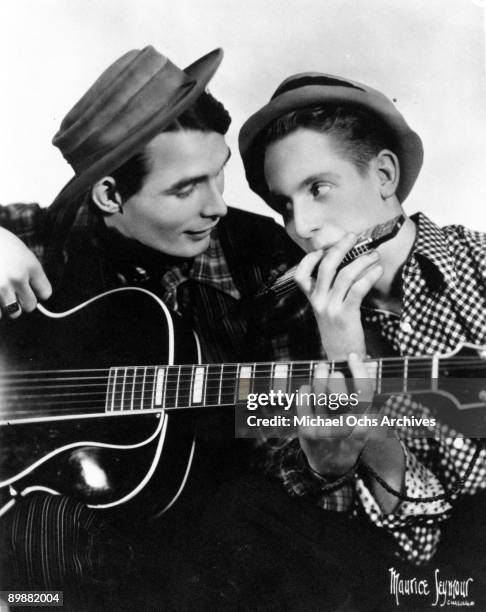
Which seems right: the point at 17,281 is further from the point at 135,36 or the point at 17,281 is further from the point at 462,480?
the point at 462,480

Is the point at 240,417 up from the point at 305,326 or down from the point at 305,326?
down

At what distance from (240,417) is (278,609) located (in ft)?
1.14

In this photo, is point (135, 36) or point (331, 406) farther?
point (135, 36)

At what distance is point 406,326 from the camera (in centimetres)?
111

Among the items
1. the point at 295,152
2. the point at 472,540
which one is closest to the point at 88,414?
the point at 295,152

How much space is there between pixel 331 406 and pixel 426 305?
0.85 ft

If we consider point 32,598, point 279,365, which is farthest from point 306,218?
point 32,598

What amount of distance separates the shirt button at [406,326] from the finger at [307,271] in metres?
0.18

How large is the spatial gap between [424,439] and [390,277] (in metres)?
0.29

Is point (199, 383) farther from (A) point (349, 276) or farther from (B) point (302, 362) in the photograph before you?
(A) point (349, 276)

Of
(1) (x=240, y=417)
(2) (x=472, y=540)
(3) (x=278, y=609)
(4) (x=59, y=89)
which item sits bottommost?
(3) (x=278, y=609)

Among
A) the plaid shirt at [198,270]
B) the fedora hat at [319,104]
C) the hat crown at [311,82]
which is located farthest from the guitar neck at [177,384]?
the hat crown at [311,82]

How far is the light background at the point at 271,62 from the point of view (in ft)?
3.87

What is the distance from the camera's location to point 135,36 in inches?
47.8
